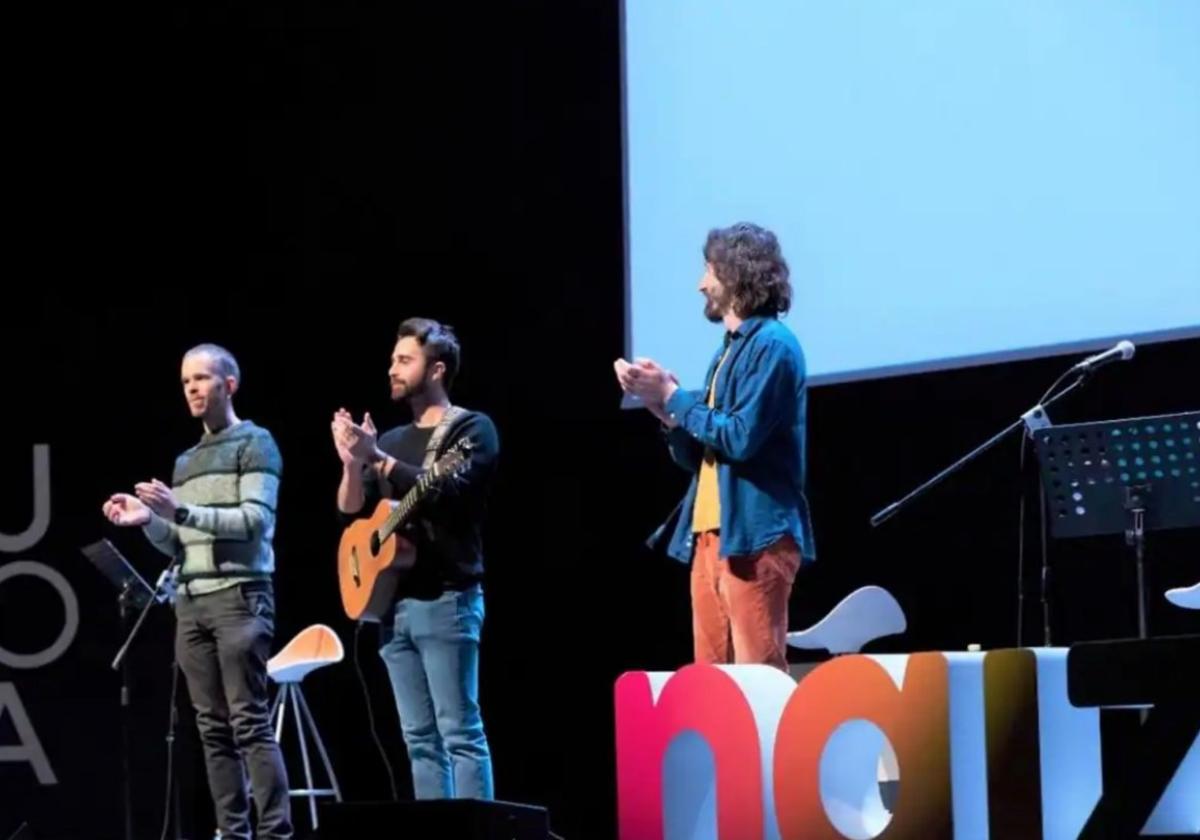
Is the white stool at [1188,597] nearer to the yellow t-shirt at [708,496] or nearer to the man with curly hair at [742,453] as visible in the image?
the man with curly hair at [742,453]

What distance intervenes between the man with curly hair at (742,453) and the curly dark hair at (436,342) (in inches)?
40.0

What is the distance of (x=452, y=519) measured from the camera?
4809 mm

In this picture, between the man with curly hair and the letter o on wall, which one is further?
the letter o on wall

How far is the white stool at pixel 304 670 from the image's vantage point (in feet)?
20.8

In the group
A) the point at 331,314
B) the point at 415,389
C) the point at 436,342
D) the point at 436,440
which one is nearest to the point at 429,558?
the point at 436,440

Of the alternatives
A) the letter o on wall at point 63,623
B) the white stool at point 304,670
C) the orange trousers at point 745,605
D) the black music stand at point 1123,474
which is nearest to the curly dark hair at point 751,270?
the orange trousers at point 745,605

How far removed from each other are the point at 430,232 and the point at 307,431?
36.2 inches

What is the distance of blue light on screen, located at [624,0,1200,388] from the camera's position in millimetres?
4746

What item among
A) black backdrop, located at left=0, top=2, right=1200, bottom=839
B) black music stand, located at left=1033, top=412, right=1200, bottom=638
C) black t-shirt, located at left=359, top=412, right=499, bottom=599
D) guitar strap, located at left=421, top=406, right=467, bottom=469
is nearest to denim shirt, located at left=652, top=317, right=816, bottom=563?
black music stand, located at left=1033, top=412, right=1200, bottom=638

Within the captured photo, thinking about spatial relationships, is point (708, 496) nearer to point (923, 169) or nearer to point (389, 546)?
point (389, 546)

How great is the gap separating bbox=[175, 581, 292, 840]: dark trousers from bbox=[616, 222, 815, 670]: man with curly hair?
1.39 m

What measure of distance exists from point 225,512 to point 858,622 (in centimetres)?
181

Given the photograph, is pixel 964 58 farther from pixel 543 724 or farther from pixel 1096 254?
pixel 543 724

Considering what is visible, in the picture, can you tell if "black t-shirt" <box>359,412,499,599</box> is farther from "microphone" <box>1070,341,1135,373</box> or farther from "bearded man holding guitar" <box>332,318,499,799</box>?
"microphone" <box>1070,341,1135,373</box>
